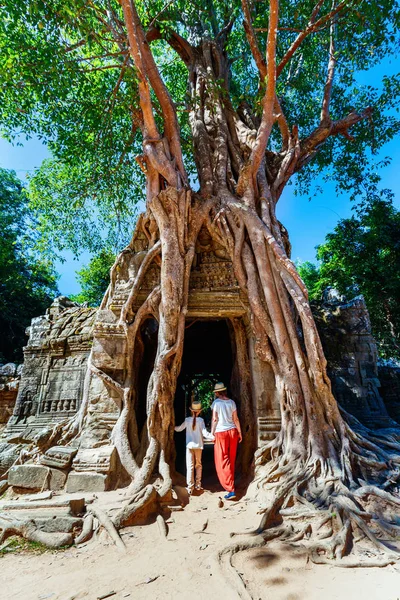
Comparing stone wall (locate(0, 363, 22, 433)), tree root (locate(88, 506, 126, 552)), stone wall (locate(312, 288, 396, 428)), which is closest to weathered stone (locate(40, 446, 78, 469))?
tree root (locate(88, 506, 126, 552))

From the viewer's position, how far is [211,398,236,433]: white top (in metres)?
3.86

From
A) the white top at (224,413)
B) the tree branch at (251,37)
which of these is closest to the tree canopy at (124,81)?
the tree branch at (251,37)

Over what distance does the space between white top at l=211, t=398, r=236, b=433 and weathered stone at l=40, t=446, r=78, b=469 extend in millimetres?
1674

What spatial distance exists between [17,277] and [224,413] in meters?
10.3

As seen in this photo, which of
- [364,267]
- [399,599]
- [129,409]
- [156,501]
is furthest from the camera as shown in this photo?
[364,267]

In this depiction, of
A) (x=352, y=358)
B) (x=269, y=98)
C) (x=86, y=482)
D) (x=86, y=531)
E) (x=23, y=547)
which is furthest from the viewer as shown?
(x=352, y=358)

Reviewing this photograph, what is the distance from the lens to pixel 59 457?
385 cm

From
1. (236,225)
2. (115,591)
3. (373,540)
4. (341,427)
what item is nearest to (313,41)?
(236,225)

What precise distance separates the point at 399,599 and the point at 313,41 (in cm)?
868

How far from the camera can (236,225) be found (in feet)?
16.1

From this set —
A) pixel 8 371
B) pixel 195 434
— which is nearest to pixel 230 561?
pixel 195 434

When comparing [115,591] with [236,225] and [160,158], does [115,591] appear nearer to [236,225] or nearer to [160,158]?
[236,225]

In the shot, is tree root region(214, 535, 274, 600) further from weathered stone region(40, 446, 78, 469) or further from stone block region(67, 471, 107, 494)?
weathered stone region(40, 446, 78, 469)

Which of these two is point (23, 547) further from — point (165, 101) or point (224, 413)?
point (165, 101)
